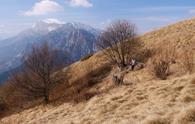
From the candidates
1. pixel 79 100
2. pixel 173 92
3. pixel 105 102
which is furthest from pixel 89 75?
pixel 173 92

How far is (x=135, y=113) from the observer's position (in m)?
14.2

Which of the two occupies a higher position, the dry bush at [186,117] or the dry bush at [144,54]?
the dry bush at [186,117]

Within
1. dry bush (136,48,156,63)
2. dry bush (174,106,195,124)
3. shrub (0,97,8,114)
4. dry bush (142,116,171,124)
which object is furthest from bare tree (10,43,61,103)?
dry bush (174,106,195,124)

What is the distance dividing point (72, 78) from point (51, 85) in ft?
32.5

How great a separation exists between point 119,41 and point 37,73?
40.2 feet

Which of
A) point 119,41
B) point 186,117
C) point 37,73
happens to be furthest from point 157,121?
point 119,41

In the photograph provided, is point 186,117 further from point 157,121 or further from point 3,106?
point 3,106

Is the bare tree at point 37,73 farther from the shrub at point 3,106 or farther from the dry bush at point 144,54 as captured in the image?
the dry bush at point 144,54

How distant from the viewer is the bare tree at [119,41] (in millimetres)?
43875

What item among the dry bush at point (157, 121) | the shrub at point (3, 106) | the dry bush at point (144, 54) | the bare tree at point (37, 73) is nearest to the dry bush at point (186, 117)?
the dry bush at point (157, 121)

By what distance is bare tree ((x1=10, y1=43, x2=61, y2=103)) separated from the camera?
3694 centimetres

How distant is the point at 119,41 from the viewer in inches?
1742

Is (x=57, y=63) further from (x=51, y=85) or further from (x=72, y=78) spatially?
(x=72, y=78)

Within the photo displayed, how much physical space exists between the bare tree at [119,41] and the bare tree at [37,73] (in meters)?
9.59
